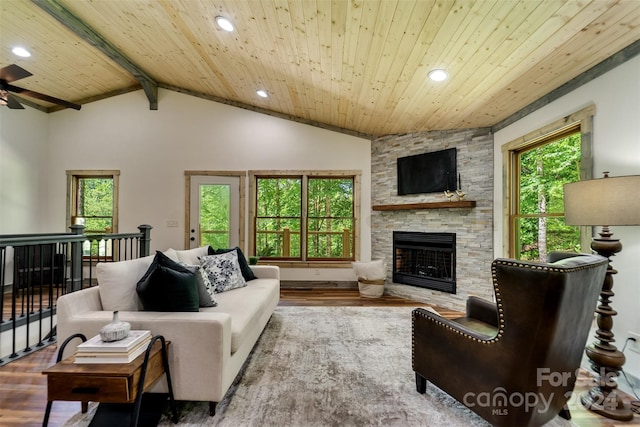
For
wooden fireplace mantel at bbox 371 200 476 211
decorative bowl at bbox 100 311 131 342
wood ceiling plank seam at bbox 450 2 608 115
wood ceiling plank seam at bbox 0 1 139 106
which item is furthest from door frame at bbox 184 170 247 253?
wood ceiling plank seam at bbox 450 2 608 115

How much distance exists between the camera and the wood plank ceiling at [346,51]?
2.02 metres

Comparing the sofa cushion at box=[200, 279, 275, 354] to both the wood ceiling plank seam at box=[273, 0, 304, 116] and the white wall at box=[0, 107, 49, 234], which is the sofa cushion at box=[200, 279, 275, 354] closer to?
the wood ceiling plank seam at box=[273, 0, 304, 116]

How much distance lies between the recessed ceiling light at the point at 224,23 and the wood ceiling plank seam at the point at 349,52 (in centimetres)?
119

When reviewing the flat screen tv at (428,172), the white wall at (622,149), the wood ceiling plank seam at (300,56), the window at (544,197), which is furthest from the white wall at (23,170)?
the white wall at (622,149)

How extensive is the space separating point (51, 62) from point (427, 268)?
6644 mm

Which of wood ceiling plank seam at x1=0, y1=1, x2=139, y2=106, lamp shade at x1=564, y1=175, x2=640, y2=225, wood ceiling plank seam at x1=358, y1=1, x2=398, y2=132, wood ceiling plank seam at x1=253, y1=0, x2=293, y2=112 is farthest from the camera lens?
wood ceiling plank seam at x1=0, y1=1, x2=139, y2=106

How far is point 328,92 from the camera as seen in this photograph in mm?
3775

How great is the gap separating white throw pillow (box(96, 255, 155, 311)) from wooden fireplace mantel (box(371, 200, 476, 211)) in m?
3.75

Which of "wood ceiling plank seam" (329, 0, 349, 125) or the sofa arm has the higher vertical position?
"wood ceiling plank seam" (329, 0, 349, 125)

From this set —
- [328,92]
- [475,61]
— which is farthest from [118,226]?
[475,61]

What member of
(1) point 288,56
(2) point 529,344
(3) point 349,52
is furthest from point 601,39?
(1) point 288,56

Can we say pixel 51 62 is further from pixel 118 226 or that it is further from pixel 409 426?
pixel 409 426

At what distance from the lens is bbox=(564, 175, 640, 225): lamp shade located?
5.21ft

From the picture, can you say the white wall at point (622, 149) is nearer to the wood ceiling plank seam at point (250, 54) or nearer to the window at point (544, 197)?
the window at point (544, 197)
